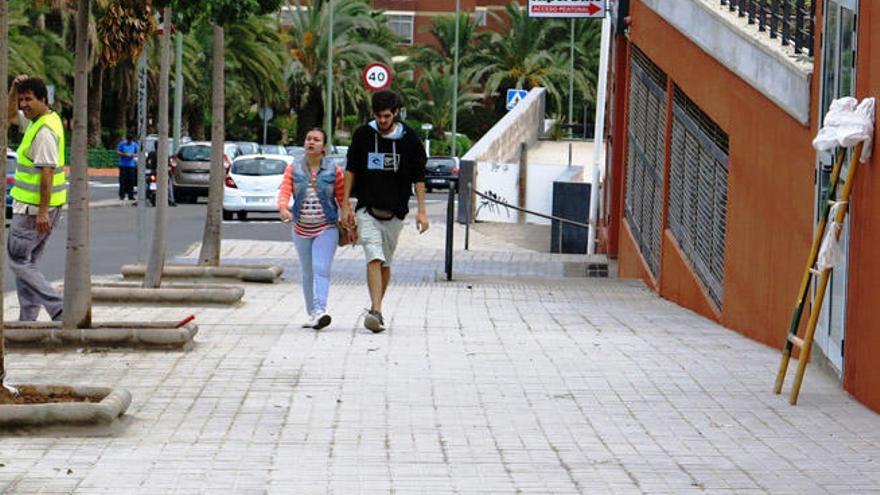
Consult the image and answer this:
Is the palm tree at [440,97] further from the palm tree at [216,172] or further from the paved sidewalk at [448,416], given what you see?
the paved sidewalk at [448,416]

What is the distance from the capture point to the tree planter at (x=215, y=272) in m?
18.1

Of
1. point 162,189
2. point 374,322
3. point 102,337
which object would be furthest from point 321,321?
point 162,189

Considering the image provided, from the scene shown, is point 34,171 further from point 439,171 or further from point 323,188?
point 439,171

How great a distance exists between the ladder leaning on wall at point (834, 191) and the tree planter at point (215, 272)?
8840 mm

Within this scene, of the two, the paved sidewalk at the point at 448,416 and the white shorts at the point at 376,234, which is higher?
the white shorts at the point at 376,234

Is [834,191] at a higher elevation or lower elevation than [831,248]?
higher

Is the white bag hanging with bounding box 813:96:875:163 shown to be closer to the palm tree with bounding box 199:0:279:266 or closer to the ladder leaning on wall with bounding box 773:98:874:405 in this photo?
the ladder leaning on wall with bounding box 773:98:874:405

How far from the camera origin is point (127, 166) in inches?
1879

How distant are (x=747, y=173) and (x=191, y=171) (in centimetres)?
3328

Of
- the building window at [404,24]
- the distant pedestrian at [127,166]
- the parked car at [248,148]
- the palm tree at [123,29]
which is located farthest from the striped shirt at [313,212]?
the building window at [404,24]

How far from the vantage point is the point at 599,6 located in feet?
90.0

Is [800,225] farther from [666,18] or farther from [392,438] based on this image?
[666,18]

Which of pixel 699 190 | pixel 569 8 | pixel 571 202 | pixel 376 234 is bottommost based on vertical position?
pixel 571 202

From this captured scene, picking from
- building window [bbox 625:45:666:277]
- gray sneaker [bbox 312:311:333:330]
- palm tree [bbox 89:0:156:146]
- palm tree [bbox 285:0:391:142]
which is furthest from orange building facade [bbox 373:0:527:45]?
gray sneaker [bbox 312:311:333:330]
